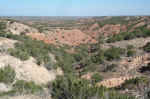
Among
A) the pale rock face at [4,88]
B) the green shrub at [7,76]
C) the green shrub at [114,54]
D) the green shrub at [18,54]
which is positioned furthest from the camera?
the green shrub at [114,54]

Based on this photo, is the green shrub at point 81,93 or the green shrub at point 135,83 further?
the green shrub at point 135,83

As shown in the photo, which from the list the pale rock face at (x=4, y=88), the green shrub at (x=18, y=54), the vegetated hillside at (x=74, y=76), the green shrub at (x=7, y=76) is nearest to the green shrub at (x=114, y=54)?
the vegetated hillside at (x=74, y=76)

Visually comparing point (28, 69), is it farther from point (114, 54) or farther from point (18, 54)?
point (114, 54)

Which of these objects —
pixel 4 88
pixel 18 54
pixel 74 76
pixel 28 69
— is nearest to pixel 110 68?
pixel 74 76

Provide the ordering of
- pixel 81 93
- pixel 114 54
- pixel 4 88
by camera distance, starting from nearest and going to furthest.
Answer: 1. pixel 81 93
2. pixel 4 88
3. pixel 114 54

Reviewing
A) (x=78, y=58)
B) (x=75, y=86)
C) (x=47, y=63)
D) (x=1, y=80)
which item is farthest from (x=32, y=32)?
(x=75, y=86)

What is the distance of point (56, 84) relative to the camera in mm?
9742

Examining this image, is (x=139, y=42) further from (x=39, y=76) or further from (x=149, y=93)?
(x=149, y=93)

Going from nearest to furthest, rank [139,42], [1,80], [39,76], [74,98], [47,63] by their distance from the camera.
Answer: [74,98]
[1,80]
[39,76]
[47,63]
[139,42]

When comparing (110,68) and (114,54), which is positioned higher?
(114,54)

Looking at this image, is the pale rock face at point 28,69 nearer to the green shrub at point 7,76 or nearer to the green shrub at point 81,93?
the green shrub at point 7,76

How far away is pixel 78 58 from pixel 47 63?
752 cm

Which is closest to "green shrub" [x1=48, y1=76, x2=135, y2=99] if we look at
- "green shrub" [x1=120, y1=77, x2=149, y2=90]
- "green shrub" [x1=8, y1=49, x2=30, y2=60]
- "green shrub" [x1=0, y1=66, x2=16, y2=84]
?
"green shrub" [x1=120, y1=77, x2=149, y2=90]

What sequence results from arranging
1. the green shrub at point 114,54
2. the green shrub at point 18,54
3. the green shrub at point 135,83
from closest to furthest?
1. the green shrub at point 135,83
2. the green shrub at point 18,54
3. the green shrub at point 114,54
